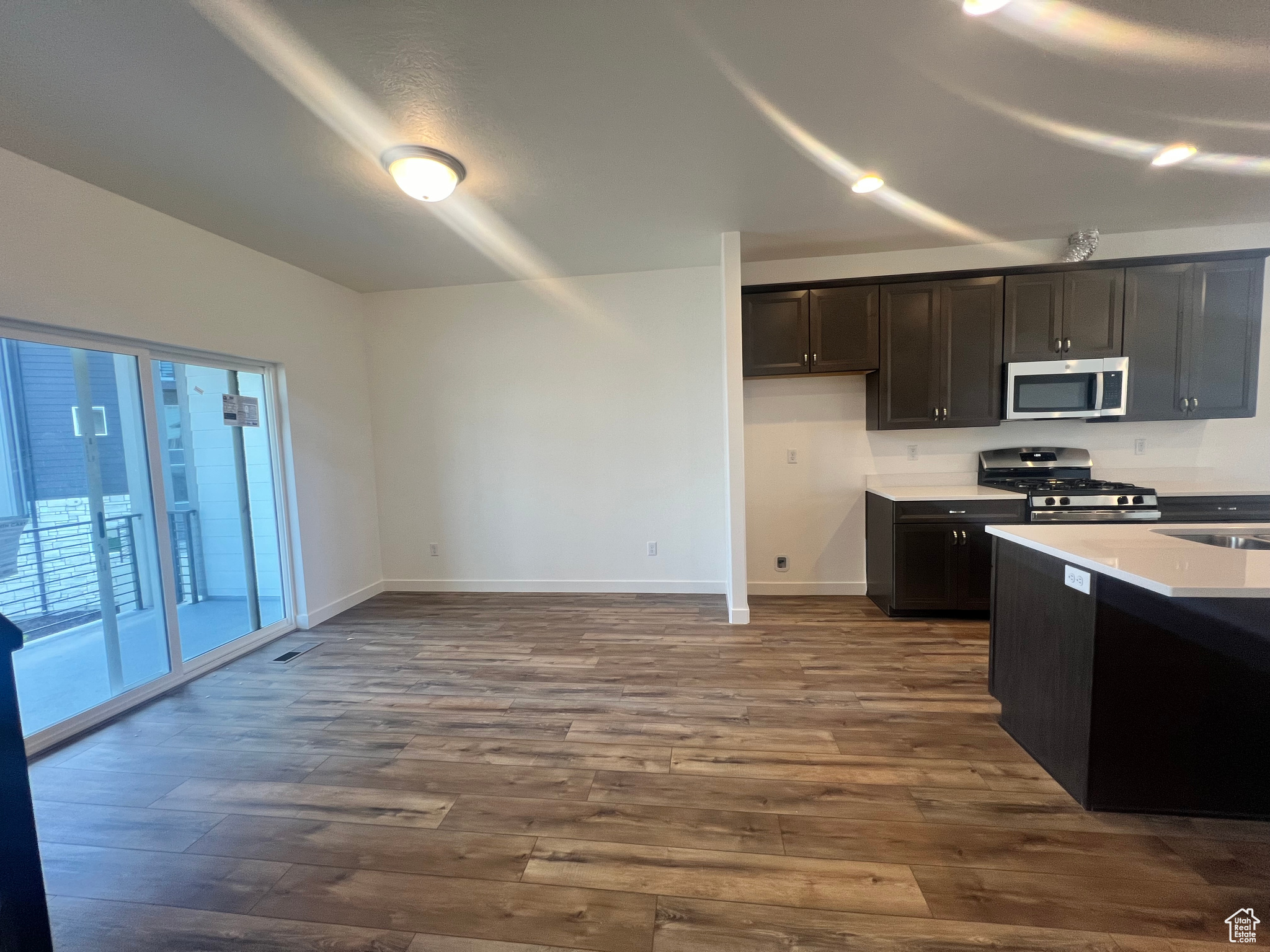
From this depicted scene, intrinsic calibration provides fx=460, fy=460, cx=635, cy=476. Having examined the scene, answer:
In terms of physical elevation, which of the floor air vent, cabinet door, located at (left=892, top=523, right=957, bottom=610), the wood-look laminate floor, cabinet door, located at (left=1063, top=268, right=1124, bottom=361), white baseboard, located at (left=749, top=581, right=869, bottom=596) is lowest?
the wood-look laminate floor

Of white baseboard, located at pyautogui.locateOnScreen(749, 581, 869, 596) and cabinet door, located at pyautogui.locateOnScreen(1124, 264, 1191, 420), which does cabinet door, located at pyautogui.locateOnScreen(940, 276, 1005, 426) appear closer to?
cabinet door, located at pyautogui.locateOnScreen(1124, 264, 1191, 420)

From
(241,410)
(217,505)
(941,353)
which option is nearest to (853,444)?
(941,353)

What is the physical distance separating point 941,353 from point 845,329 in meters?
0.73

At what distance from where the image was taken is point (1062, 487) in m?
3.21

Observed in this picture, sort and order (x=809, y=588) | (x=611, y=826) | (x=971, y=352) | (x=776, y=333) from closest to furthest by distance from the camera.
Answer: (x=611, y=826)
(x=971, y=352)
(x=776, y=333)
(x=809, y=588)

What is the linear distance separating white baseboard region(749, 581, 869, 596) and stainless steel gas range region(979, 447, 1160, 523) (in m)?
1.29

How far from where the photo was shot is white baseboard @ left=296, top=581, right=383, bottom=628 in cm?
364

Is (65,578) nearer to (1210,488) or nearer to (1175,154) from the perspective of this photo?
(1175,154)

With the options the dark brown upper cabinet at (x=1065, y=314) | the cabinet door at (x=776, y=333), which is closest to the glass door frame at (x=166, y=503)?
the cabinet door at (x=776, y=333)

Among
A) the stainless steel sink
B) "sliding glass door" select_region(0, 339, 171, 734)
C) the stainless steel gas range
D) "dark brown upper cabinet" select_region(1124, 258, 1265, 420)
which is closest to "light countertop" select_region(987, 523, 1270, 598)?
the stainless steel sink

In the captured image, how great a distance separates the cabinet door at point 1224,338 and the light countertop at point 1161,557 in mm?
2210

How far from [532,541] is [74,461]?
2.82m

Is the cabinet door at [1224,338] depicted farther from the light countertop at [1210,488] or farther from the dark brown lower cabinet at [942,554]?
the dark brown lower cabinet at [942,554]


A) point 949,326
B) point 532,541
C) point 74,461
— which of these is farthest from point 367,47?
point 949,326
